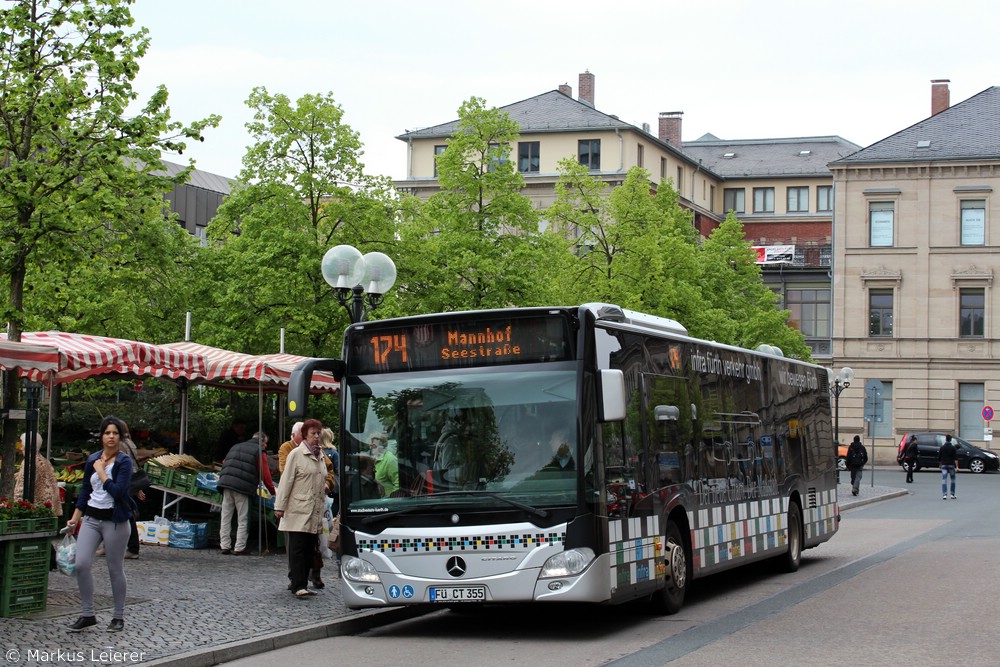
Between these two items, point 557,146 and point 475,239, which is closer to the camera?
point 475,239

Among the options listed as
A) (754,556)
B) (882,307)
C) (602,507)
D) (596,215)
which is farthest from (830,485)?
(882,307)

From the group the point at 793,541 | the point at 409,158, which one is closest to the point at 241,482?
the point at 793,541

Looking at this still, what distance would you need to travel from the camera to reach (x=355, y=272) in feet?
56.2

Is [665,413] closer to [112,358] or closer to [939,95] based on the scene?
[112,358]

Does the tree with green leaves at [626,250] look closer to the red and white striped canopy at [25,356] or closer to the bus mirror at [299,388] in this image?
the red and white striped canopy at [25,356]

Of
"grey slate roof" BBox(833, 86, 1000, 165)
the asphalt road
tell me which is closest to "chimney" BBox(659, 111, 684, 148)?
"grey slate roof" BBox(833, 86, 1000, 165)

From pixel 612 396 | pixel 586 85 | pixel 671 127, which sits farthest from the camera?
pixel 671 127

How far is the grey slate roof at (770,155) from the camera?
89.6 meters

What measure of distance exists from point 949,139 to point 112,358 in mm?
57071

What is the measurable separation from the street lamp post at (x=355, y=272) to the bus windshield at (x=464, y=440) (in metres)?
4.97

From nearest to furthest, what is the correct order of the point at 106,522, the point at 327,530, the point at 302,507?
the point at 106,522 → the point at 302,507 → the point at 327,530

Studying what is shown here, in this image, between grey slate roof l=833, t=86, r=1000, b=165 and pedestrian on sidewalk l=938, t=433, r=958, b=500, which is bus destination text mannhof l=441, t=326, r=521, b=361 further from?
grey slate roof l=833, t=86, r=1000, b=165

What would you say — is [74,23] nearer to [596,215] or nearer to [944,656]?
[944,656]

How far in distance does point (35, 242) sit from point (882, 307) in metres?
57.4
